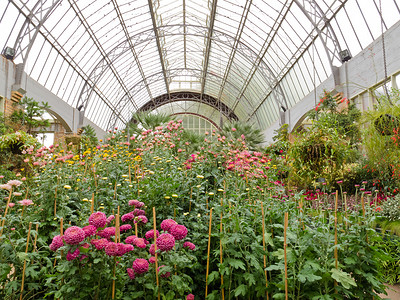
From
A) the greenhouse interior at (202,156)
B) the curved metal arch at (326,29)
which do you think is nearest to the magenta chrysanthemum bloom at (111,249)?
the greenhouse interior at (202,156)

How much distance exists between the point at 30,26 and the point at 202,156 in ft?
31.8

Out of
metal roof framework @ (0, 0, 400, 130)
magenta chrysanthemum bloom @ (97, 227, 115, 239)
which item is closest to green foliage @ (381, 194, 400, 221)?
magenta chrysanthemum bloom @ (97, 227, 115, 239)

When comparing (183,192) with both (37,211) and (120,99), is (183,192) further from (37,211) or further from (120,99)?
(120,99)

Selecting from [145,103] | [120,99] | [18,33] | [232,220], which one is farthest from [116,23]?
[232,220]

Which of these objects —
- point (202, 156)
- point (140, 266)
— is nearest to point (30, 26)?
point (202, 156)

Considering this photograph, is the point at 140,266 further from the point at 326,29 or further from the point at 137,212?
the point at 326,29

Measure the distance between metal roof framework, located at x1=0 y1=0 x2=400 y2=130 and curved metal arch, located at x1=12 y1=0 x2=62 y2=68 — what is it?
3cm

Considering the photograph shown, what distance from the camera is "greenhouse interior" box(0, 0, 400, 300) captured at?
182cm

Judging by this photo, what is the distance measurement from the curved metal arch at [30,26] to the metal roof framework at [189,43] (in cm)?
3

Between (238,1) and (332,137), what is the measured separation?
397 inches

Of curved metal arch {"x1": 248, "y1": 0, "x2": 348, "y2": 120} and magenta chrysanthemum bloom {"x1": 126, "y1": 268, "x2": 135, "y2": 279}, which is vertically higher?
curved metal arch {"x1": 248, "y1": 0, "x2": 348, "y2": 120}

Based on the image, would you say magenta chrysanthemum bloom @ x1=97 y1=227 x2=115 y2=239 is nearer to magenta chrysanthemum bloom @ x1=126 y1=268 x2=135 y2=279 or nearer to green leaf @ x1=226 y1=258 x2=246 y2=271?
magenta chrysanthemum bloom @ x1=126 y1=268 x2=135 y2=279

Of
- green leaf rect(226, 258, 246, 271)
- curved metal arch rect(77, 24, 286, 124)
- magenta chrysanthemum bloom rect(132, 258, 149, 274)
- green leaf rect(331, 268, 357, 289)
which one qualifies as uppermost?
curved metal arch rect(77, 24, 286, 124)

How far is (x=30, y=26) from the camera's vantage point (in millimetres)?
10070
